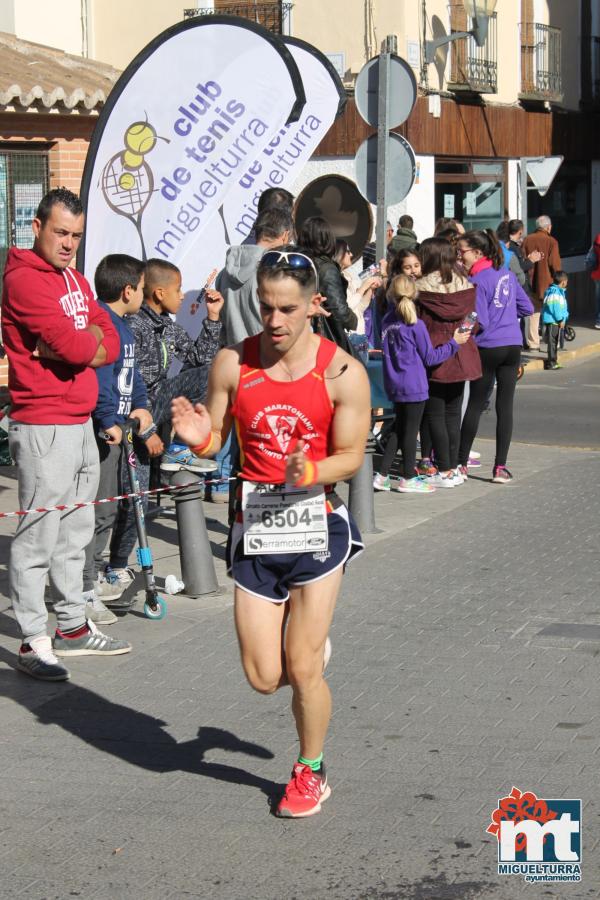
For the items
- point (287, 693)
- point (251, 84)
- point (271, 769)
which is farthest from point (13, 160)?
point (271, 769)

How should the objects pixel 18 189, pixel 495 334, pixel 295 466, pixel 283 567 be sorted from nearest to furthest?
pixel 295 466, pixel 283 567, pixel 495 334, pixel 18 189

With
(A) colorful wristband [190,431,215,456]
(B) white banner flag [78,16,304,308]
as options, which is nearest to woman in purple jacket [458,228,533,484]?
(B) white banner flag [78,16,304,308]

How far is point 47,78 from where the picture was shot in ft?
43.3

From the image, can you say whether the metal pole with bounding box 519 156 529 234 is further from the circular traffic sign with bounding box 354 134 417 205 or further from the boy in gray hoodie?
the boy in gray hoodie

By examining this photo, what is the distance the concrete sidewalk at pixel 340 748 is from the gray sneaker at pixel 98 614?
0.08m

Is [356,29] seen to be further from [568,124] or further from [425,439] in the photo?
[425,439]

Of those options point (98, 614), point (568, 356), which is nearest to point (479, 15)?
point (568, 356)

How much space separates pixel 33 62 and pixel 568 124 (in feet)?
61.4

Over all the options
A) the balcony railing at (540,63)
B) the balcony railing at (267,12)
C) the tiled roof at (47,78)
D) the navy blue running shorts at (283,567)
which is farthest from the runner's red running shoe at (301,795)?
the balcony railing at (540,63)

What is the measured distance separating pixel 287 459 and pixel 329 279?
467 cm


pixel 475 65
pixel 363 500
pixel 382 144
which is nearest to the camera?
pixel 363 500

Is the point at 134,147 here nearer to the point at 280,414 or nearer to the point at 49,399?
the point at 49,399

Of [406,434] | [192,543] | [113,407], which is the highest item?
[113,407]

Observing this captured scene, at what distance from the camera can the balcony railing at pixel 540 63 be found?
28531 millimetres
